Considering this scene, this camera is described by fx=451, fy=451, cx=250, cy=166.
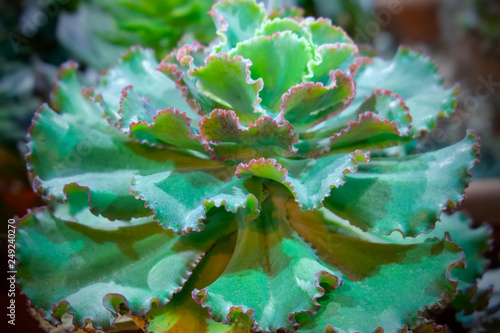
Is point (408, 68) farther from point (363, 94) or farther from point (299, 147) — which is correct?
point (299, 147)

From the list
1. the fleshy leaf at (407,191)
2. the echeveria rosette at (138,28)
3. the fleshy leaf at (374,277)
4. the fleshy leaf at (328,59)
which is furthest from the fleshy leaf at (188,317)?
the echeveria rosette at (138,28)

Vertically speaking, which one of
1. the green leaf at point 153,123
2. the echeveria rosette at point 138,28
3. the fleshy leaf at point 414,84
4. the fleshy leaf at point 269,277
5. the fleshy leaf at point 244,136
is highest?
the echeveria rosette at point 138,28

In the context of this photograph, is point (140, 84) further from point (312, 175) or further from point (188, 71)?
point (312, 175)

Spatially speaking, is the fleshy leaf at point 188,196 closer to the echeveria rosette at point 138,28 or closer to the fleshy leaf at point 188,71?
the fleshy leaf at point 188,71

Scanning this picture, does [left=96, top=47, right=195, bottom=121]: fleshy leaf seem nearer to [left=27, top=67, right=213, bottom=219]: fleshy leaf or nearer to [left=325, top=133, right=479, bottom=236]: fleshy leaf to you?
[left=27, top=67, right=213, bottom=219]: fleshy leaf

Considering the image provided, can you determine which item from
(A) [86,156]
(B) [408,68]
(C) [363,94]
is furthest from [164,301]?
(B) [408,68]

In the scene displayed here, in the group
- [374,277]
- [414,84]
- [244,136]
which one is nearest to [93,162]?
[244,136]

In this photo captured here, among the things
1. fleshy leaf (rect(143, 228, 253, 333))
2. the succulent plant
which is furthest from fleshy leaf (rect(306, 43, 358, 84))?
fleshy leaf (rect(143, 228, 253, 333))
